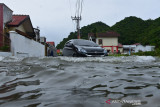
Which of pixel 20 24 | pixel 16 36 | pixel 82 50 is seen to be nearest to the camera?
pixel 82 50

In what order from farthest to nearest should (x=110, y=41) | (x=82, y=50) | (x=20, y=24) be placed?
(x=110, y=41) < (x=20, y=24) < (x=82, y=50)

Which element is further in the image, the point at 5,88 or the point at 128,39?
the point at 128,39

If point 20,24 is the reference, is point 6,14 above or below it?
above

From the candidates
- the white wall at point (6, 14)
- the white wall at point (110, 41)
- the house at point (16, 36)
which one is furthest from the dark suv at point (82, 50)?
the white wall at point (110, 41)

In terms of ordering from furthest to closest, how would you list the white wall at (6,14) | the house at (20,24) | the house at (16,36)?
the house at (20,24) < the white wall at (6,14) < the house at (16,36)

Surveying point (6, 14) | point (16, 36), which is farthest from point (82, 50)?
point (6, 14)

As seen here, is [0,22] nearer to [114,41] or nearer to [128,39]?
[114,41]

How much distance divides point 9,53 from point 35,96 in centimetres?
645

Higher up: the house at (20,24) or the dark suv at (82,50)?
the house at (20,24)

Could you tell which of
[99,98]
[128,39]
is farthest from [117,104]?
[128,39]

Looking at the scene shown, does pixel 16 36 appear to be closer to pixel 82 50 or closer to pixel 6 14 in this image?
pixel 82 50

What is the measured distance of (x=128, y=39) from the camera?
1887 inches

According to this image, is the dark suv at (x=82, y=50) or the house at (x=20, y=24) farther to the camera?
the house at (x=20, y=24)

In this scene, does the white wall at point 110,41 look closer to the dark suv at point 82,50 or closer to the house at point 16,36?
the house at point 16,36
